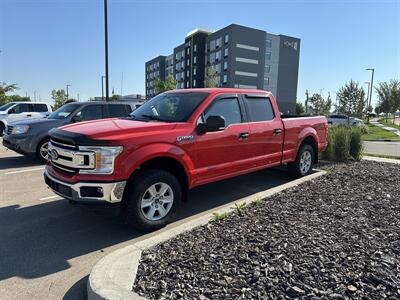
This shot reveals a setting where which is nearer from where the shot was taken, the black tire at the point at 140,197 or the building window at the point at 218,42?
the black tire at the point at 140,197

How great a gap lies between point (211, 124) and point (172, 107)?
0.90 m

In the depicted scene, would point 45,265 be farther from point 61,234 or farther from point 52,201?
point 52,201

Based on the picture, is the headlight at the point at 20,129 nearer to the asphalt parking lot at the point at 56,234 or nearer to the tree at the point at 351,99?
the asphalt parking lot at the point at 56,234

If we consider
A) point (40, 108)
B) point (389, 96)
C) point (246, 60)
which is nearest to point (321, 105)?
point (389, 96)

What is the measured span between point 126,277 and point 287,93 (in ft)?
262

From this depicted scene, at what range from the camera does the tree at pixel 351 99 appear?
3262 centimetres

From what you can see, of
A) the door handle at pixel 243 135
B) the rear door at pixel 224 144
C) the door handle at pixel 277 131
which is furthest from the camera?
the door handle at pixel 277 131

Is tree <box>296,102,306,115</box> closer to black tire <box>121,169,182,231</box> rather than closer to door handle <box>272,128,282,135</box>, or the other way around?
door handle <box>272,128,282,135</box>

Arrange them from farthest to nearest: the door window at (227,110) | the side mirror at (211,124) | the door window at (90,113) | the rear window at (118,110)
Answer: the rear window at (118,110), the door window at (90,113), the door window at (227,110), the side mirror at (211,124)

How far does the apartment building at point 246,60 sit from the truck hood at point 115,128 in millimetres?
60577

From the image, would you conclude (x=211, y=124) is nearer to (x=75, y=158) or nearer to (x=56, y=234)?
(x=75, y=158)

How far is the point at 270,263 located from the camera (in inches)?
121

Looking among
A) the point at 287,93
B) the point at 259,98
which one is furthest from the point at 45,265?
the point at 287,93

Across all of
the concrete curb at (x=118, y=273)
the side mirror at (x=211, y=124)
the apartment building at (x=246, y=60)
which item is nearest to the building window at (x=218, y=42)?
the apartment building at (x=246, y=60)
